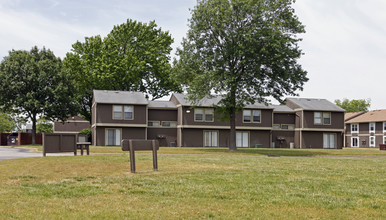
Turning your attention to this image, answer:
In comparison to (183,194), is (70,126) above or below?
above

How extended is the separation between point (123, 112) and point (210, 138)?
11809 millimetres

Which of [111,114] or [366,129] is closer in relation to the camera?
[111,114]

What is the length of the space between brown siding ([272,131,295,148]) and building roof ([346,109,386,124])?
76.2 feet

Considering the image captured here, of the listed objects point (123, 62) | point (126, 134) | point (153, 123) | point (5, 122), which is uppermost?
point (123, 62)

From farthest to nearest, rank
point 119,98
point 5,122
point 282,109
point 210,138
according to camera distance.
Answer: point 5,122 < point 282,109 < point 210,138 < point 119,98

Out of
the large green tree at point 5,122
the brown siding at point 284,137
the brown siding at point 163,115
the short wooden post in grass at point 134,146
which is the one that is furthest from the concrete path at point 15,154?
the large green tree at point 5,122

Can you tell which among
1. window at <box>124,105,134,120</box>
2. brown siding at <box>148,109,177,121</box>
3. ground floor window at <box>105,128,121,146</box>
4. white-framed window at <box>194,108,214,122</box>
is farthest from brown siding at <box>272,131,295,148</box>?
ground floor window at <box>105,128,121,146</box>

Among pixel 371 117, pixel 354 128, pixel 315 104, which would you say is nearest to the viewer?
pixel 315 104

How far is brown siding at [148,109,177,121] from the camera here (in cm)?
5428

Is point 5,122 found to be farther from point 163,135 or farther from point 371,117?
point 371,117

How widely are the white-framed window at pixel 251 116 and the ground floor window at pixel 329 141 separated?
11038mm

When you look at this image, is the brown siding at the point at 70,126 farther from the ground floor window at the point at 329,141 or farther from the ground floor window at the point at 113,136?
the ground floor window at the point at 329,141

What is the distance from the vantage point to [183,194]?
32.5ft

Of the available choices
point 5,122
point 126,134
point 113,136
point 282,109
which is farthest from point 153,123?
point 5,122
